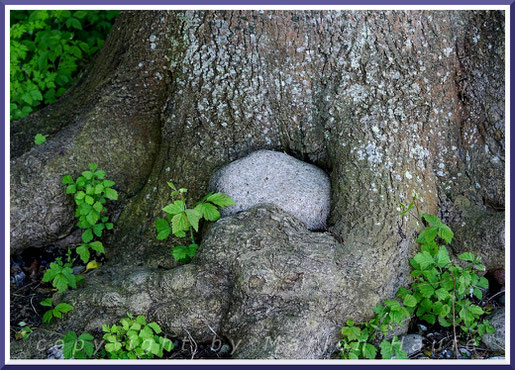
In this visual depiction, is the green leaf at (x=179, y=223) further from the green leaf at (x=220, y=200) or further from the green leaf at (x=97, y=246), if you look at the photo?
the green leaf at (x=97, y=246)

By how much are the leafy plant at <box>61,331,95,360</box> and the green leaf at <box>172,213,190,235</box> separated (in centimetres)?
73

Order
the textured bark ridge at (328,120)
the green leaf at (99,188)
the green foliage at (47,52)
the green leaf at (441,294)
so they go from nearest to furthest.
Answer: the green leaf at (441,294) → the textured bark ridge at (328,120) → the green leaf at (99,188) → the green foliage at (47,52)

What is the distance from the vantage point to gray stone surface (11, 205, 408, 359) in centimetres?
320

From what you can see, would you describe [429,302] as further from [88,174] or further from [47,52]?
[47,52]

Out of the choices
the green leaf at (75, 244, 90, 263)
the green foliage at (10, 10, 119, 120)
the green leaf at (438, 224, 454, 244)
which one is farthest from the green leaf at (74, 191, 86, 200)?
the green leaf at (438, 224, 454, 244)

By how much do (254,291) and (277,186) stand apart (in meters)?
0.72

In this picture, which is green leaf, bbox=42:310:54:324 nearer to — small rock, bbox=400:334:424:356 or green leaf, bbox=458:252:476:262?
small rock, bbox=400:334:424:356

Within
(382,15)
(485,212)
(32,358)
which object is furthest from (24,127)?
→ (485,212)

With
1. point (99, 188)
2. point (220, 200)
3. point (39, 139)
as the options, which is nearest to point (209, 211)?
point (220, 200)

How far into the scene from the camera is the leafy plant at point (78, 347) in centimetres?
322

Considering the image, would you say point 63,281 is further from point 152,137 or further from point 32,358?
point 152,137

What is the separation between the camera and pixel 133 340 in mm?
3195

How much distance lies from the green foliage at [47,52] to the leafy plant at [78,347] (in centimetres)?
260

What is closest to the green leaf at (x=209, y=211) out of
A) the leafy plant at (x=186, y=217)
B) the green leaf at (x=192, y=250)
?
the leafy plant at (x=186, y=217)
